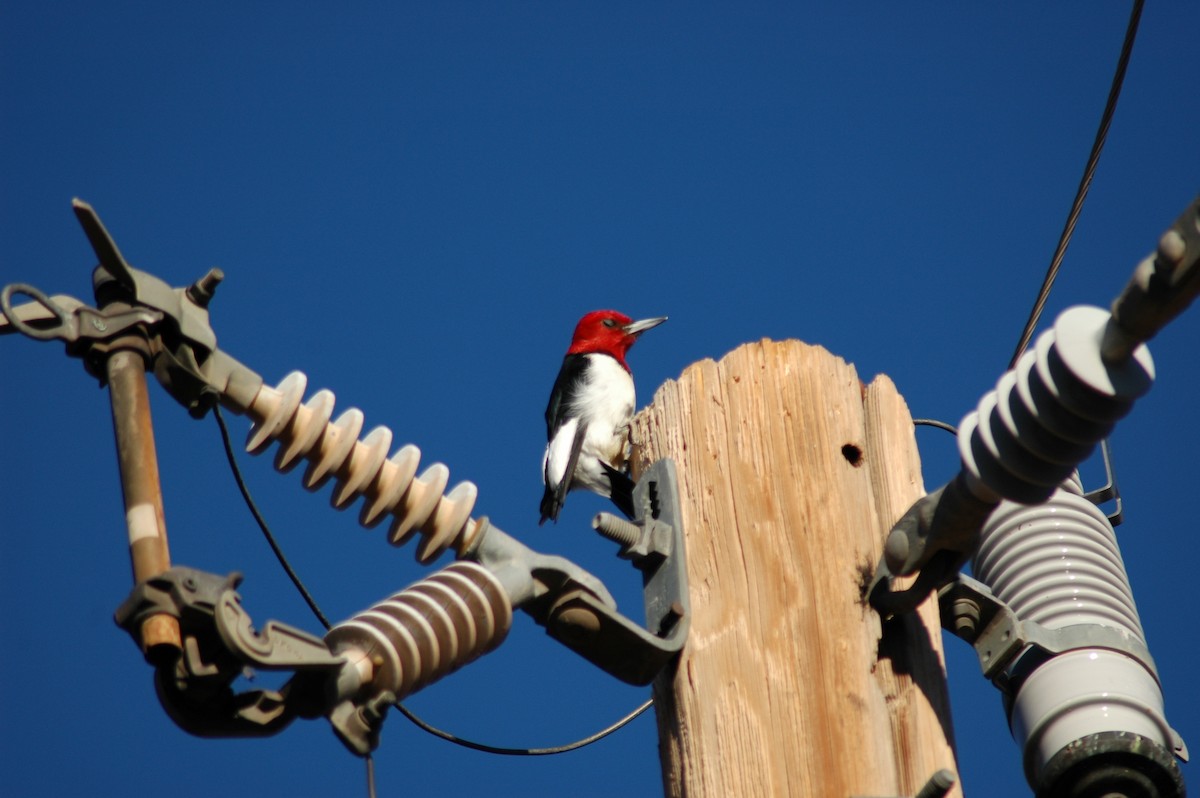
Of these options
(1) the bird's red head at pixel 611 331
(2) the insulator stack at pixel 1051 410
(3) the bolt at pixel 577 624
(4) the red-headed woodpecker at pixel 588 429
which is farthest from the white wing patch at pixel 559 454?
(2) the insulator stack at pixel 1051 410

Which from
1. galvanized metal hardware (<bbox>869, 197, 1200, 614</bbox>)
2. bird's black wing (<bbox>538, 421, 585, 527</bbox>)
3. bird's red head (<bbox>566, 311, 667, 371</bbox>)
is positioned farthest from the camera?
bird's red head (<bbox>566, 311, 667, 371</bbox>)

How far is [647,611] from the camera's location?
3.31 meters

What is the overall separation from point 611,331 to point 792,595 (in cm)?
489

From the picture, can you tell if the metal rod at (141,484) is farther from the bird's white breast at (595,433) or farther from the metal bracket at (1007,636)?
the bird's white breast at (595,433)

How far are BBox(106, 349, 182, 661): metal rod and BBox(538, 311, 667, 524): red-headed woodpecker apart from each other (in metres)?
3.44

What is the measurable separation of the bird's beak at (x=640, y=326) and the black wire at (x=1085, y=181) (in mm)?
3628

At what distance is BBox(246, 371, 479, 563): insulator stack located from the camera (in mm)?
3043

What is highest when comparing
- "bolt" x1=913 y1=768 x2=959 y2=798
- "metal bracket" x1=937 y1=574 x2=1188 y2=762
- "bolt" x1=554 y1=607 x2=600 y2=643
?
"metal bracket" x1=937 y1=574 x2=1188 y2=762

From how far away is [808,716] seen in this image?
298 centimetres

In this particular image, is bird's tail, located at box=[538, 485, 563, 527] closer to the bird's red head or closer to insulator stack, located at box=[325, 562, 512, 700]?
the bird's red head

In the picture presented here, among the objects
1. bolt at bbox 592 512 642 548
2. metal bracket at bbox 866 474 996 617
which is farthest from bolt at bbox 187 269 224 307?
metal bracket at bbox 866 474 996 617

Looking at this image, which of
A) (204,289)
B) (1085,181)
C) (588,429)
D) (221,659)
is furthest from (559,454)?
(221,659)

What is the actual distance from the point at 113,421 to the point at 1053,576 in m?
2.11

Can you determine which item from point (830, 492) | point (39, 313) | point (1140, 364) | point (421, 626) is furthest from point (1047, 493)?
point (39, 313)
